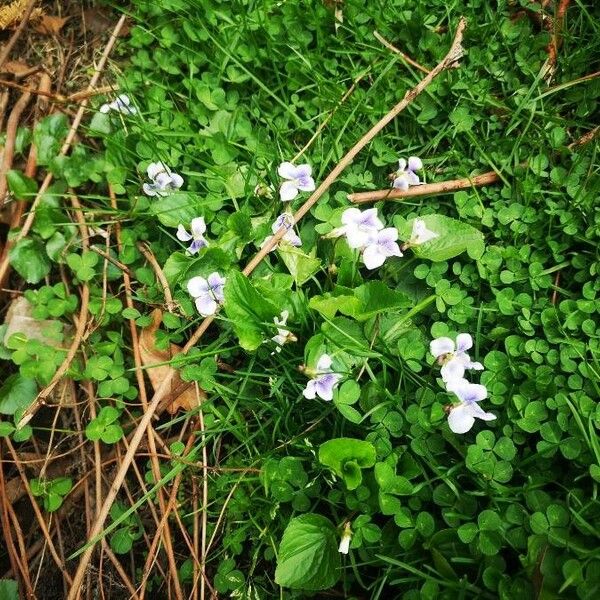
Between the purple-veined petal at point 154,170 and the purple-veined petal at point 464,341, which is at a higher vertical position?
the purple-veined petal at point 154,170

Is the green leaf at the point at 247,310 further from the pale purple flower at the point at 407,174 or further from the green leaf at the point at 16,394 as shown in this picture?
the green leaf at the point at 16,394

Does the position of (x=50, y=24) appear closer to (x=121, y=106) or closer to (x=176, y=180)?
(x=121, y=106)

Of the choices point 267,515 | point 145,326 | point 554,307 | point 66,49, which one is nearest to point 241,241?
point 145,326

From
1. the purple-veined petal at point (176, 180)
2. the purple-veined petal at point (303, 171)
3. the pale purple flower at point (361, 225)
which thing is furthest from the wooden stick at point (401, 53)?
the purple-veined petal at point (176, 180)

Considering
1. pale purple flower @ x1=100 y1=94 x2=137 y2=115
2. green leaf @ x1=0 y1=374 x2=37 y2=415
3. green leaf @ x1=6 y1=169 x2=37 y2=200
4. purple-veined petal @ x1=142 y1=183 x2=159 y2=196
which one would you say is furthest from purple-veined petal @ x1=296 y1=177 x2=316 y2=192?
green leaf @ x1=0 y1=374 x2=37 y2=415

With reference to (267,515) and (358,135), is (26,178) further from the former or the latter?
(267,515)

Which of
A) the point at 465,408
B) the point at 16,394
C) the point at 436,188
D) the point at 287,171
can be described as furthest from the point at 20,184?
the point at 465,408

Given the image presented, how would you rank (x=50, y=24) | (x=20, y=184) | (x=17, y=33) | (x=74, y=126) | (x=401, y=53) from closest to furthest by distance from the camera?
(x=401, y=53) < (x=20, y=184) < (x=74, y=126) < (x=17, y=33) < (x=50, y=24)
